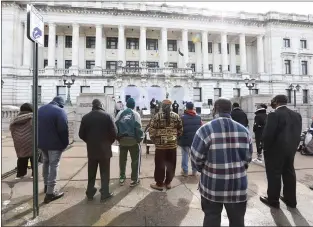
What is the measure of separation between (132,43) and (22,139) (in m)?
39.0

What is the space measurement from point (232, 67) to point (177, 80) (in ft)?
49.3

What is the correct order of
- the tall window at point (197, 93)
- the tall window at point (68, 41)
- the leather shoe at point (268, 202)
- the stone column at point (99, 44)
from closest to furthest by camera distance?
the leather shoe at point (268, 202) → the stone column at point (99, 44) → the tall window at point (197, 93) → the tall window at point (68, 41)

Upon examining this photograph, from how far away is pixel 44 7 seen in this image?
1455 inches

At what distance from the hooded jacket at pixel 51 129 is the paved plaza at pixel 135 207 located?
1.14 meters

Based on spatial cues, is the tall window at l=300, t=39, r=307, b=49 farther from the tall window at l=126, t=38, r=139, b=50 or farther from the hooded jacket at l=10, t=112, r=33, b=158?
the hooded jacket at l=10, t=112, r=33, b=158

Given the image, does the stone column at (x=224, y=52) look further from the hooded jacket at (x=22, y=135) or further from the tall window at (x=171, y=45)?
the hooded jacket at (x=22, y=135)

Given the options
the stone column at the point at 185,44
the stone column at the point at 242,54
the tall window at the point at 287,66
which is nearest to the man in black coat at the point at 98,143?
the stone column at the point at 185,44

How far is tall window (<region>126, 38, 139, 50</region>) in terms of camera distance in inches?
1687

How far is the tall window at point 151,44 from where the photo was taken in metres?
43.4

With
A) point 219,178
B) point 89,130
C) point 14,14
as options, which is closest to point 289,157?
point 219,178

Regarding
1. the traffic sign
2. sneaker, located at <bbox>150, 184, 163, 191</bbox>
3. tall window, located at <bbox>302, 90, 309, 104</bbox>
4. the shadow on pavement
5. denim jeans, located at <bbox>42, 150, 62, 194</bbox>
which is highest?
tall window, located at <bbox>302, 90, 309, 104</bbox>

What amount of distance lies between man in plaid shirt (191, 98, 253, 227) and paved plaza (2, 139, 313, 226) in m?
0.98

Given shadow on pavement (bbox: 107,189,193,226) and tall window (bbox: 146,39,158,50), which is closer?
shadow on pavement (bbox: 107,189,193,226)

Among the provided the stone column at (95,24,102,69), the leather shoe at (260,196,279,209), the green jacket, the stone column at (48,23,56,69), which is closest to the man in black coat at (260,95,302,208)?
the leather shoe at (260,196,279,209)
